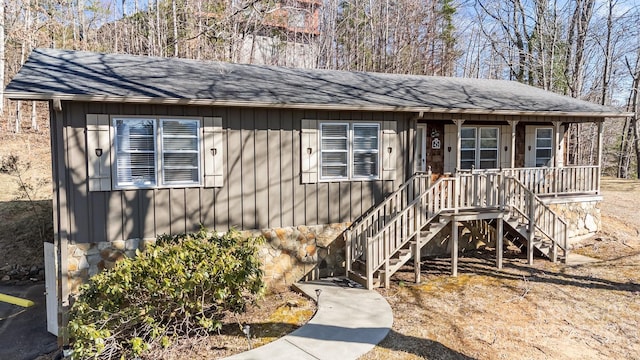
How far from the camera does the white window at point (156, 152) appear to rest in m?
7.46

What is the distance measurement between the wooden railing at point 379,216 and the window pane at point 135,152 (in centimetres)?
405

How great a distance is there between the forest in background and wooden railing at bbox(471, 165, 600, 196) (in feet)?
34.9

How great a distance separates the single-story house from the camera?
719 cm

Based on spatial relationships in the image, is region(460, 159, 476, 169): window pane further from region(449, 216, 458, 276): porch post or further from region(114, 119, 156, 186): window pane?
region(114, 119, 156, 186): window pane

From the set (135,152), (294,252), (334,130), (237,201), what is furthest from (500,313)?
(135,152)

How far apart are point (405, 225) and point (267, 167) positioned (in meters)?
3.07

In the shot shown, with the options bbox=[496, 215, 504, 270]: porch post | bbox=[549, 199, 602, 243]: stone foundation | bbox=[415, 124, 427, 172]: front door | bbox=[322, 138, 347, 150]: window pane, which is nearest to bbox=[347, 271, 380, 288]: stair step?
bbox=[322, 138, 347, 150]: window pane

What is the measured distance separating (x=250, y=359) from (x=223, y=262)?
1502 mm

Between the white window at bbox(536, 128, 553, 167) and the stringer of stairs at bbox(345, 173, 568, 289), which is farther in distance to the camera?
Answer: the white window at bbox(536, 128, 553, 167)

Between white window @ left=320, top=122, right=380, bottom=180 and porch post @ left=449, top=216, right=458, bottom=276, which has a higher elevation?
white window @ left=320, top=122, right=380, bottom=180

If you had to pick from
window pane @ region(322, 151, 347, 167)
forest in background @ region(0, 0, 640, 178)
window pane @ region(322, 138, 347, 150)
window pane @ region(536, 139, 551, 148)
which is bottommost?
window pane @ region(322, 151, 347, 167)

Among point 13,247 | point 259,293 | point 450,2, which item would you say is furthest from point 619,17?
point 13,247

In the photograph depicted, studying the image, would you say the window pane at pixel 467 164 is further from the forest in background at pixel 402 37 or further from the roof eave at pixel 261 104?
the forest in background at pixel 402 37

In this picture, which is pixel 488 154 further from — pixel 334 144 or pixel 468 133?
pixel 334 144
